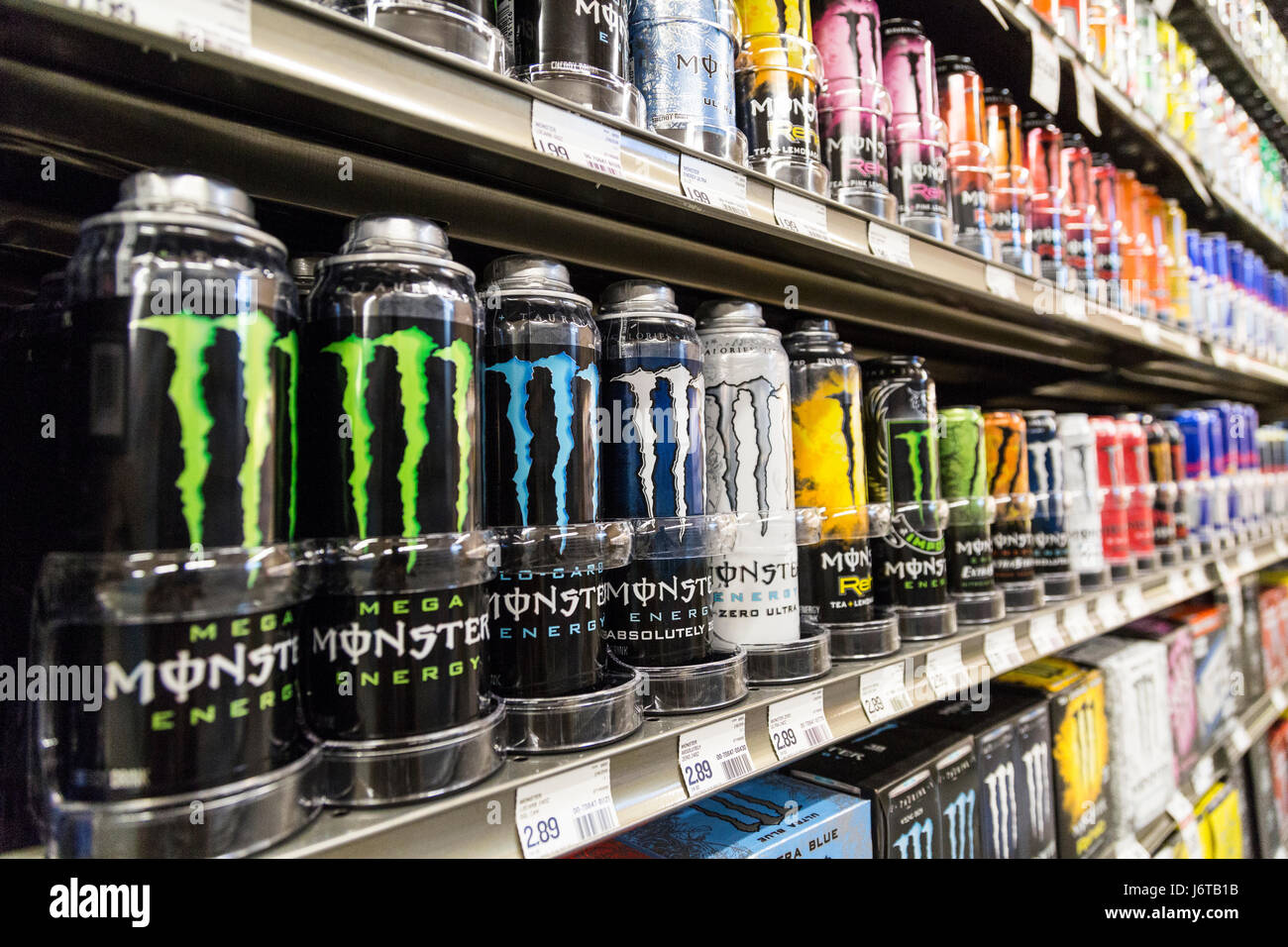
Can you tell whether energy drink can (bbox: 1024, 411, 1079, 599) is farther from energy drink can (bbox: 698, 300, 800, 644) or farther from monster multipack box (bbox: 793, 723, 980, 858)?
energy drink can (bbox: 698, 300, 800, 644)

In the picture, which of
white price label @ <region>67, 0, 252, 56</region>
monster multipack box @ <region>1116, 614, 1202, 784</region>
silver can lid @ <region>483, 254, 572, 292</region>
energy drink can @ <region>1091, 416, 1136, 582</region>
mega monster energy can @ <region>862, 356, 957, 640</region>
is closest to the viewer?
white price label @ <region>67, 0, 252, 56</region>

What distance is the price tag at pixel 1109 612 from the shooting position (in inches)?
61.9

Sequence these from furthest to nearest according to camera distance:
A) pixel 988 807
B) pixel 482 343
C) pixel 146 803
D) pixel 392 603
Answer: pixel 988 807, pixel 482 343, pixel 392 603, pixel 146 803

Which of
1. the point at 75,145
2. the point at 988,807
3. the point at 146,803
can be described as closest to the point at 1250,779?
the point at 988,807

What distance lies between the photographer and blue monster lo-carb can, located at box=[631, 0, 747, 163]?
2.80 feet

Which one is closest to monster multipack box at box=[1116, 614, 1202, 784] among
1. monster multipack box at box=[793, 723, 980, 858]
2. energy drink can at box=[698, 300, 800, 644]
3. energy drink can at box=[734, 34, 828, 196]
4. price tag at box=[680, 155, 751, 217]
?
monster multipack box at box=[793, 723, 980, 858]

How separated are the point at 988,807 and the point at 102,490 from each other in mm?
1379

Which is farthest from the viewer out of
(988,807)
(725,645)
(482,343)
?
(988,807)

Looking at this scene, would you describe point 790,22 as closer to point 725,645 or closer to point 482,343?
point 482,343

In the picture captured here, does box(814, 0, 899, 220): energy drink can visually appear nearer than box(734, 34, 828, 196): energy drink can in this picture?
No

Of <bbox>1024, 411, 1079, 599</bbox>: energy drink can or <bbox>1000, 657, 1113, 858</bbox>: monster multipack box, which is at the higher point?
<bbox>1024, 411, 1079, 599</bbox>: energy drink can

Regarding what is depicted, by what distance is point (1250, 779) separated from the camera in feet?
8.46

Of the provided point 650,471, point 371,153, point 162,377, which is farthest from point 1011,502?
point 162,377

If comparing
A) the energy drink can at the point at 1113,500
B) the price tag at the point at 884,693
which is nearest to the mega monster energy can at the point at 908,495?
the price tag at the point at 884,693
